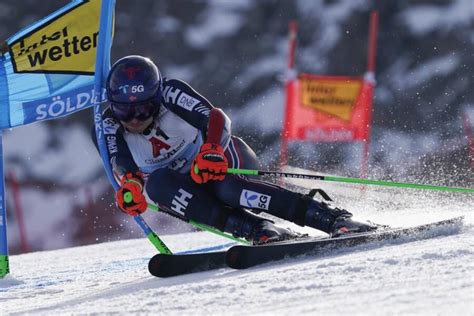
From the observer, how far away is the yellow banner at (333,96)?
1101 centimetres

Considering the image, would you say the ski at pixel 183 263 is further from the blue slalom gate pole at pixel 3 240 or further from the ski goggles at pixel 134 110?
the blue slalom gate pole at pixel 3 240

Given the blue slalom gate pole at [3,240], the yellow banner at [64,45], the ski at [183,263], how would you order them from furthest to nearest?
the yellow banner at [64,45] → the blue slalom gate pole at [3,240] → the ski at [183,263]

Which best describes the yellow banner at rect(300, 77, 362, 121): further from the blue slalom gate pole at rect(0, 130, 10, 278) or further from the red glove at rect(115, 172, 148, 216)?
the red glove at rect(115, 172, 148, 216)

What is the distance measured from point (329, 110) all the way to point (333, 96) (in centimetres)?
19

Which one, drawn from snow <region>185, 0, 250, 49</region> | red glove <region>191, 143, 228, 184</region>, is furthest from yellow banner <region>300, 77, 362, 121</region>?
red glove <region>191, 143, 228, 184</region>

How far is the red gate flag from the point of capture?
1101 cm

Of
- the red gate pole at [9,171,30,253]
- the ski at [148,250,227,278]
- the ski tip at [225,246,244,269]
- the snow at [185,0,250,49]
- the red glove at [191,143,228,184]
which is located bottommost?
the red gate pole at [9,171,30,253]

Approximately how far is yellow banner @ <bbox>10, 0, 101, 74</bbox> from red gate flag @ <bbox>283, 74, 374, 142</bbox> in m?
5.70

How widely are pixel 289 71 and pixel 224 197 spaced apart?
7.18 metres

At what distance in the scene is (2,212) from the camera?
5371 millimetres

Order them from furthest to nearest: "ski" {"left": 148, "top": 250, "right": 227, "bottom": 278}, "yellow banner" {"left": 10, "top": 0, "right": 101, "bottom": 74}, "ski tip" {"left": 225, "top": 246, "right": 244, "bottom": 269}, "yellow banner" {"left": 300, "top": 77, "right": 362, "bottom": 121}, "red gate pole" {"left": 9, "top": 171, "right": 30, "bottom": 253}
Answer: "yellow banner" {"left": 300, "top": 77, "right": 362, "bottom": 121} → "red gate pole" {"left": 9, "top": 171, "right": 30, "bottom": 253} → "yellow banner" {"left": 10, "top": 0, "right": 101, "bottom": 74} → "ski" {"left": 148, "top": 250, "right": 227, "bottom": 278} → "ski tip" {"left": 225, "top": 246, "right": 244, "bottom": 269}

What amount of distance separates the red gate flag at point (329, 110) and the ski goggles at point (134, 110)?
663 centimetres

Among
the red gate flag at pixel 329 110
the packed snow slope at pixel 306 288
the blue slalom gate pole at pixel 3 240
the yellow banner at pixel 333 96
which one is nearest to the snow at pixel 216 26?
the red gate flag at pixel 329 110

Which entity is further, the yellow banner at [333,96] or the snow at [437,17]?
the snow at [437,17]
